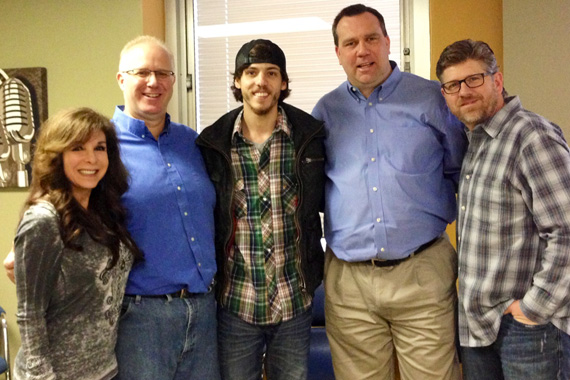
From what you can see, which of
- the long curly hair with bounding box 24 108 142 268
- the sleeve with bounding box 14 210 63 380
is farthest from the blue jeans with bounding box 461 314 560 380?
the sleeve with bounding box 14 210 63 380

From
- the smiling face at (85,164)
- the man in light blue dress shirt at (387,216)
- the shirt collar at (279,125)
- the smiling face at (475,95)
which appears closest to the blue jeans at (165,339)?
the smiling face at (85,164)

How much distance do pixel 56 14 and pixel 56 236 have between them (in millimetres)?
2244

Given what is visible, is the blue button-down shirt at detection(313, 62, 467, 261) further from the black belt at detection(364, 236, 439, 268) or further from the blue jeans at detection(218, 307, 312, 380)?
the blue jeans at detection(218, 307, 312, 380)

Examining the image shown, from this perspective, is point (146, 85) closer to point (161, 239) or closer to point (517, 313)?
point (161, 239)

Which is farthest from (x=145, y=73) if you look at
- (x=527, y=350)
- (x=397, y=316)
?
(x=527, y=350)

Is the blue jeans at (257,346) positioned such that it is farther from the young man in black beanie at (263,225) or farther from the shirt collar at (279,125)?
the shirt collar at (279,125)

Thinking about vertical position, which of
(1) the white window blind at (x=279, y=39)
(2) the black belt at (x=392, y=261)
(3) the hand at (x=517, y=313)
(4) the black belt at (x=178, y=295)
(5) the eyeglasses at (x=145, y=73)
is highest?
(1) the white window blind at (x=279, y=39)

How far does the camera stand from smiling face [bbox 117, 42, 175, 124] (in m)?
1.79

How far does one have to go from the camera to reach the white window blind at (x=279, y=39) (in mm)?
3225

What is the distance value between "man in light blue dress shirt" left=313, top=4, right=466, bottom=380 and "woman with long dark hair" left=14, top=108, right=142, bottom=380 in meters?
0.86

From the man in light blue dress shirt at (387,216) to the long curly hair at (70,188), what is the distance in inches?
33.8

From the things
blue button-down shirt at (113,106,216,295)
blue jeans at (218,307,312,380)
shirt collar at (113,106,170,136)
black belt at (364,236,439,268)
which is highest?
shirt collar at (113,106,170,136)

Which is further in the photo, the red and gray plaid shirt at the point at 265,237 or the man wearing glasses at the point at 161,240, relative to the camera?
the red and gray plaid shirt at the point at 265,237

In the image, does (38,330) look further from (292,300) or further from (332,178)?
(332,178)
